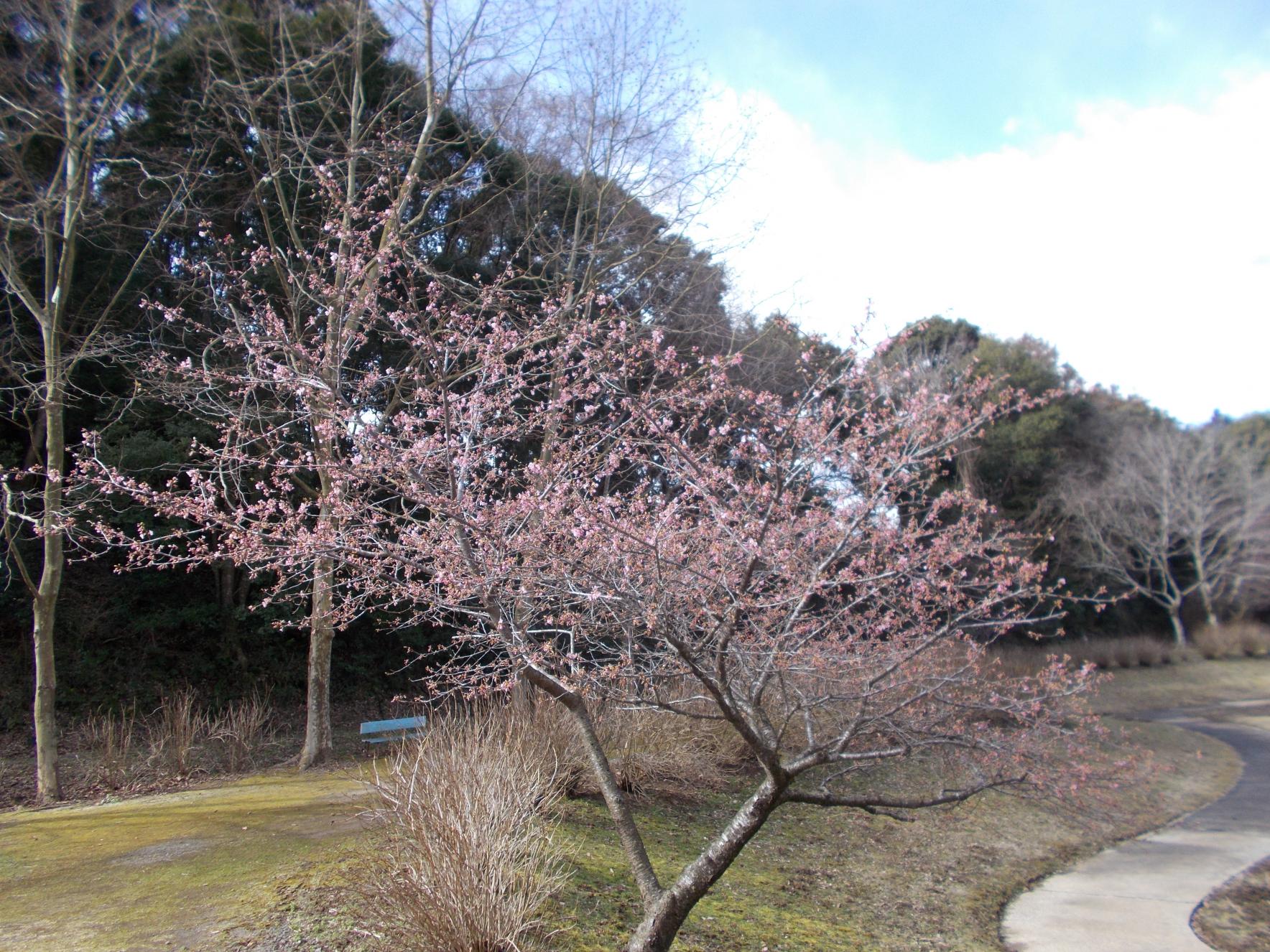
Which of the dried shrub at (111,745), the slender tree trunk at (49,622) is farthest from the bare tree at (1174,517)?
the slender tree trunk at (49,622)

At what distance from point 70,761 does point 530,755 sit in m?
5.93

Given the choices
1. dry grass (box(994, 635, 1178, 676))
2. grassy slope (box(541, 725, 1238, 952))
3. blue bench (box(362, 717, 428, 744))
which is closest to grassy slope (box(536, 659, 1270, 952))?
grassy slope (box(541, 725, 1238, 952))

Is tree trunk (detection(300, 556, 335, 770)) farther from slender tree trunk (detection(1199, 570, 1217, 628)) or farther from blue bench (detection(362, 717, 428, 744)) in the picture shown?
slender tree trunk (detection(1199, 570, 1217, 628))

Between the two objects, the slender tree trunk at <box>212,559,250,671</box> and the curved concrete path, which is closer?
the curved concrete path

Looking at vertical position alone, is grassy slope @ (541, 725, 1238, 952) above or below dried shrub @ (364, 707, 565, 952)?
below

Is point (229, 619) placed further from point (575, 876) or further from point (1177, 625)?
point (1177, 625)

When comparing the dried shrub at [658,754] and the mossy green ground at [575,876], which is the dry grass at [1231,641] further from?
the dried shrub at [658,754]

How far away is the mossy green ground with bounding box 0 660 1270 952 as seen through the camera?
3938 millimetres

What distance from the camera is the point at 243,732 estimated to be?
859 centimetres

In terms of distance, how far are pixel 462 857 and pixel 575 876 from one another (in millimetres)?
1510

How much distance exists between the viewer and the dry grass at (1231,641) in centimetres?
2253

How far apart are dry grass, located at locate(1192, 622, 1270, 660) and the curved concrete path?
546 inches

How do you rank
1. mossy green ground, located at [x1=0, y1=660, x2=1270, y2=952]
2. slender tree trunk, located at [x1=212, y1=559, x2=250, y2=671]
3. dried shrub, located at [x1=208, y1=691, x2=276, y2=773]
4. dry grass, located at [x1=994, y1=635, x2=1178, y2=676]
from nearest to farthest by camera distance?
mossy green ground, located at [x1=0, y1=660, x2=1270, y2=952] → dried shrub, located at [x1=208, y1=691, x2=276, y2=773] → slender tree trunk, located at [x1=212, y1=559, x2=250, y2=671] → dry grass, located at [x1=994, y1=635, x2=1178, y2=676]

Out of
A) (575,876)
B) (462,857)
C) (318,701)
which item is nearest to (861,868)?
(575,876)
